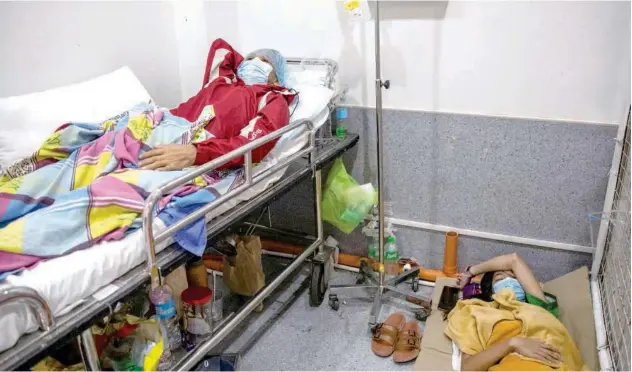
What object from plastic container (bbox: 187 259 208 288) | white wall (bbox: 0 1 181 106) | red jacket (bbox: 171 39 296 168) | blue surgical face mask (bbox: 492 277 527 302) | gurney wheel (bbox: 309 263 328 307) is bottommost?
gurney wheel (bbox: 309 263 328 307)

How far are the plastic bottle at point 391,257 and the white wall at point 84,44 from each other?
1.45 m

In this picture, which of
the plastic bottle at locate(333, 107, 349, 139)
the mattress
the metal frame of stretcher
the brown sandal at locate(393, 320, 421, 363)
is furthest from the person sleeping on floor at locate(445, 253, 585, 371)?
the mattress

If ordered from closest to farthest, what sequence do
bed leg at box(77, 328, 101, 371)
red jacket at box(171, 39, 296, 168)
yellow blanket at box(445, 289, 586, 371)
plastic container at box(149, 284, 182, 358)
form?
1. bed leg at box(77, 328, 101, 371)
2. plastic container at box(149, 284, 182, 358)
3. yellow blanket at box(445, 289, 586, 371)
4. red jacket at box(171, 39, 296, 168)

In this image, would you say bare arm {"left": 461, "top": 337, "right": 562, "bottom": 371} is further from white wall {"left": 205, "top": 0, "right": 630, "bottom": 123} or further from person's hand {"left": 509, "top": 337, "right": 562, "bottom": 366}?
white wall {"left": 205, "top": 0, "right": 630, "bottom": 123}

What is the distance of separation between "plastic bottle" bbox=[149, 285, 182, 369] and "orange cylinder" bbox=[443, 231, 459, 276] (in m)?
1.36

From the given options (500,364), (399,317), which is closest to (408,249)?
(399,317)

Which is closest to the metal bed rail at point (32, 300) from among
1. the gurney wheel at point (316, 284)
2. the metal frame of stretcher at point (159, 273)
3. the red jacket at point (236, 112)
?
the metal frame of stretcher at point (159, 273)

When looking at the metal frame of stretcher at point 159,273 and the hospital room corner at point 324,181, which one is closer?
the metal frame of stretcher at point 159,273

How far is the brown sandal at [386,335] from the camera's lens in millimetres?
2090

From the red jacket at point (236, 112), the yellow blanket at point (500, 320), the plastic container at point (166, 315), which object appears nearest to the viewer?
the plastic container at point (166, 315)

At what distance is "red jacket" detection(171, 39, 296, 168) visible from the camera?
1877 mm

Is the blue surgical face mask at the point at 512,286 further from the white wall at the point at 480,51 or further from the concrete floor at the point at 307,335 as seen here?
the white wall at the point at 480,51

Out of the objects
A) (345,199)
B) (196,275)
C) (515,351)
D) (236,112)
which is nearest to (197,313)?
(196,275)

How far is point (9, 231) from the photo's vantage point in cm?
132
